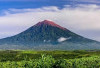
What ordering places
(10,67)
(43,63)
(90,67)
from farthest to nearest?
(10,67), (90,67), (43,63)

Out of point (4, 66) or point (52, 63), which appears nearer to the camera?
point (52, 63)

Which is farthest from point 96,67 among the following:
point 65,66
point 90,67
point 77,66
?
point 65,66

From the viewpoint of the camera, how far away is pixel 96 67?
Result: 9581 cm

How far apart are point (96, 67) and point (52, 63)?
20894mm

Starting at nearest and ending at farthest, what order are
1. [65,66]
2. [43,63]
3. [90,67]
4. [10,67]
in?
[43,63]
[65,66]
[90,67]
[10,67]

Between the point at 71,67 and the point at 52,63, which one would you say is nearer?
the point at 52,63

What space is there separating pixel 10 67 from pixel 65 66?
29.3 m

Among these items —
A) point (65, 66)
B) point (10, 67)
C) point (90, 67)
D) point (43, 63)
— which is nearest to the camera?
point (43, 63)

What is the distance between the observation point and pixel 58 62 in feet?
289

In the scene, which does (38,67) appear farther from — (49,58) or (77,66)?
(77,66)

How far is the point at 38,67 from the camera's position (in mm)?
85812

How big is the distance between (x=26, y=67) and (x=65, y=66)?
1610 cm

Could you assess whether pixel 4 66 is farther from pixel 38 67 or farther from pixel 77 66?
pixel 77 66

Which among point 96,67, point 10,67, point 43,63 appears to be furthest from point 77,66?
point 10,67
